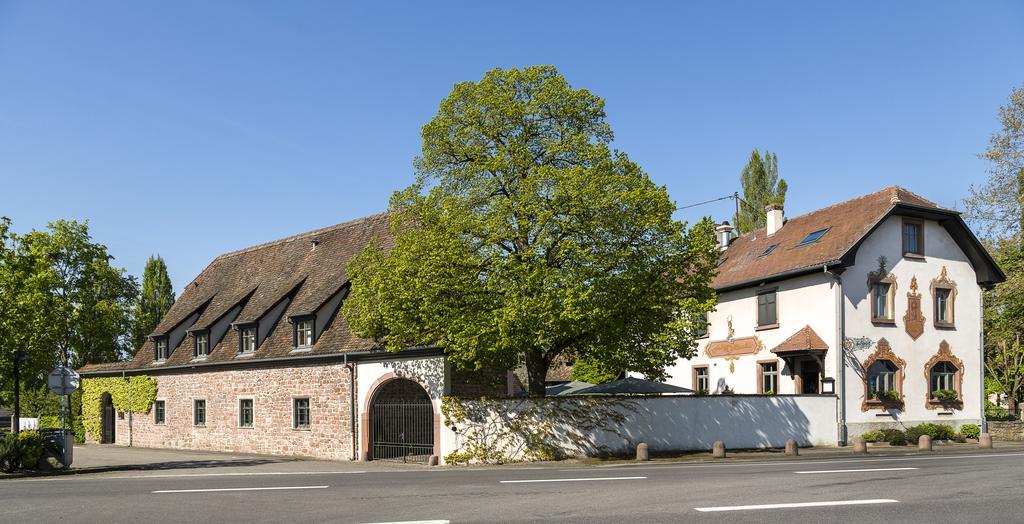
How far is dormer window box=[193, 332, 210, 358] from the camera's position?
3502cm

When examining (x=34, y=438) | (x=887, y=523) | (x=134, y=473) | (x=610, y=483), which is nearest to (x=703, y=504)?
→ (x=887, y=523)

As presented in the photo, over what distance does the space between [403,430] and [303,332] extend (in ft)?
19.7

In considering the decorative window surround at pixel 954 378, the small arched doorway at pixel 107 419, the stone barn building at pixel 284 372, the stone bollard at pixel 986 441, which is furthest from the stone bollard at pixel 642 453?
the small arched doorway at pixel 107 419

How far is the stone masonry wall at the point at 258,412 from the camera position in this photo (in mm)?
27453

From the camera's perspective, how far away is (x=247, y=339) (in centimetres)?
3284

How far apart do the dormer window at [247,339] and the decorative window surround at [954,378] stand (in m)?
23.5

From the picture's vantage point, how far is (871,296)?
29625 millimetres

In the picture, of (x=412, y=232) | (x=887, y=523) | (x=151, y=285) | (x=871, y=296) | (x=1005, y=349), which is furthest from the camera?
(x=151, y=285)

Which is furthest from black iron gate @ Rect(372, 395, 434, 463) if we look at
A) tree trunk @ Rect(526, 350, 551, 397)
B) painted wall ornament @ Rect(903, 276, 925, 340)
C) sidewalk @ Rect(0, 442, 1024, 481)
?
painted wall ornament @ Rect(903, 276, 925, 340)

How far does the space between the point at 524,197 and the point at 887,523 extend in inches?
525

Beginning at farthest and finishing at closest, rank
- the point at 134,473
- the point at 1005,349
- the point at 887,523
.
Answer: the point at 1005,349
the point at 134,473
the point at 887,523

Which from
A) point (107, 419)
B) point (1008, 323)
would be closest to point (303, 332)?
point (107, 419)

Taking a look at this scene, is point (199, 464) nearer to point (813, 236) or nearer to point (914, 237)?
point (813, 236)

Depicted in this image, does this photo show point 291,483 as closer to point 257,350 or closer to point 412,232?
point 412,232
